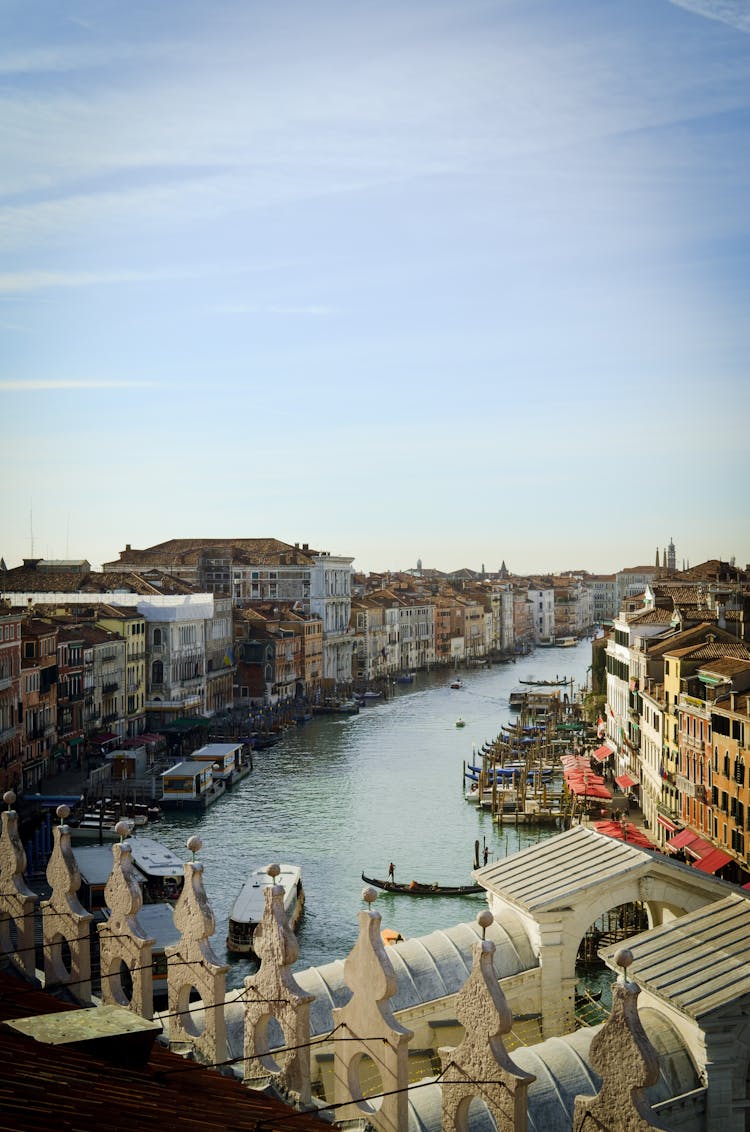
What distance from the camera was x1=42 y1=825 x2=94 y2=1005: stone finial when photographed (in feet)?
14.4

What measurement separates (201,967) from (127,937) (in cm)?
39

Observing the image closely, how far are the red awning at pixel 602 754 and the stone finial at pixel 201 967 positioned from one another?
21329mm

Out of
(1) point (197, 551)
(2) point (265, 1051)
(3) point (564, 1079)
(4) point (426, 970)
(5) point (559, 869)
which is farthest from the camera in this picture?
(1) point (197, 551)

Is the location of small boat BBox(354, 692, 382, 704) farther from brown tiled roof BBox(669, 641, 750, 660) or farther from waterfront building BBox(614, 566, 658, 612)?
waterfront building BBox(614, 566, 658, 612)

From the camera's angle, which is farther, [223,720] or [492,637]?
[492,637]

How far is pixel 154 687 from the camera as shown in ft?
101

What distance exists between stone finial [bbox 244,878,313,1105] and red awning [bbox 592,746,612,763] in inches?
852

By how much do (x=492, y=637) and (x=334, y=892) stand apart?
51.9 meters

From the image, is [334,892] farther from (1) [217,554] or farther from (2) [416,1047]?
(1) [217,554]

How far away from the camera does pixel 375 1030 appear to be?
319cm

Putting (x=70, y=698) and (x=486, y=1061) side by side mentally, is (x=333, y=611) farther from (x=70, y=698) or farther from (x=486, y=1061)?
(x=486, y=1061)

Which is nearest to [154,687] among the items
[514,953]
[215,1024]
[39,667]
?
[39,667]

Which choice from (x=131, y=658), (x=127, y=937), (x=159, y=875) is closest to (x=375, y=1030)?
(x=127, y=937)

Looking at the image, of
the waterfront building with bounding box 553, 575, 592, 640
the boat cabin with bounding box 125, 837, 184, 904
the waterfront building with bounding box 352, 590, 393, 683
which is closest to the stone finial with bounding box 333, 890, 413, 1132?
the boat cabin with bounding box 125, 837, 184, 904
